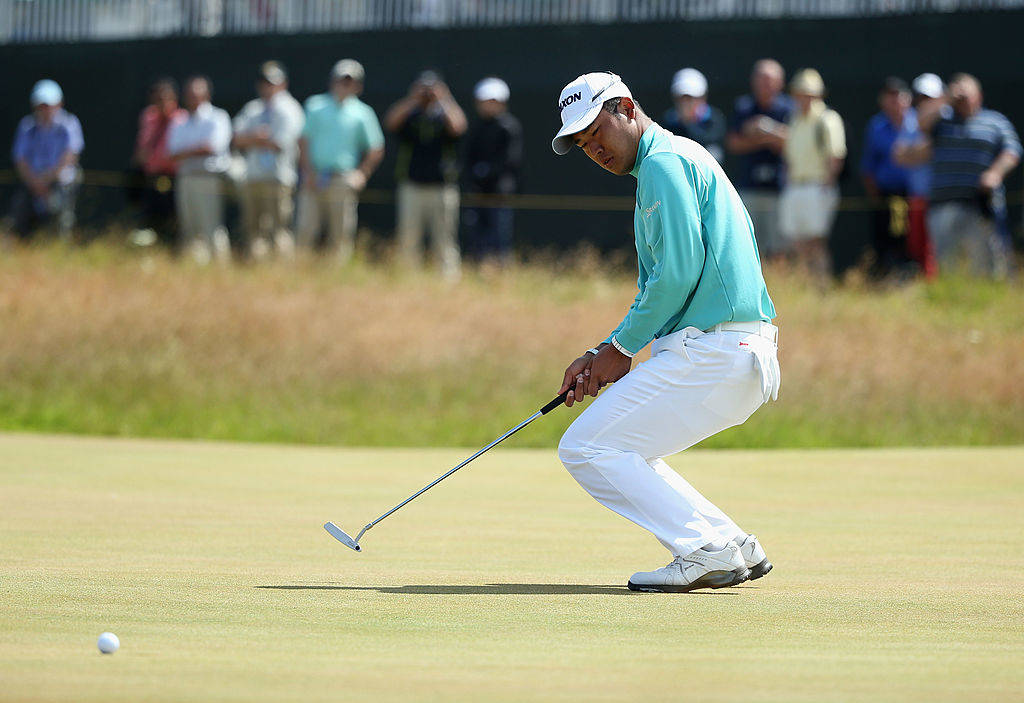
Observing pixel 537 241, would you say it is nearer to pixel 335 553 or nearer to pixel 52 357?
pixel 52 357

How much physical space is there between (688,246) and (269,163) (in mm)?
12872

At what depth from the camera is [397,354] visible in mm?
15891

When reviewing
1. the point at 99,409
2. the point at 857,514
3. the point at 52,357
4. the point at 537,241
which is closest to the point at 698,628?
the point at 857,514

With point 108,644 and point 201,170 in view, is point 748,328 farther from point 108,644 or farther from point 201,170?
point 201,170

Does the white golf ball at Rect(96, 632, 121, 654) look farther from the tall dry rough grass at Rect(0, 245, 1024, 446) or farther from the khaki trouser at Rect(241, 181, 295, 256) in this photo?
the khaki trouser at Rect(241, 181, 295, 256)

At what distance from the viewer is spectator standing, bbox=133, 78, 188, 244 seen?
65.0 ft

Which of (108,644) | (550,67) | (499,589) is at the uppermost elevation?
(550,67)

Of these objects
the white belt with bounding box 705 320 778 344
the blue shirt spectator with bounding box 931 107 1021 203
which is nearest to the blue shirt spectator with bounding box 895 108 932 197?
the blue shirt spectator with bounding box 931 107 1021 203

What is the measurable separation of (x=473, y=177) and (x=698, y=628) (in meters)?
13.6

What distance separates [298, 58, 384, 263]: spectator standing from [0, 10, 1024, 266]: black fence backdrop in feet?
14.0

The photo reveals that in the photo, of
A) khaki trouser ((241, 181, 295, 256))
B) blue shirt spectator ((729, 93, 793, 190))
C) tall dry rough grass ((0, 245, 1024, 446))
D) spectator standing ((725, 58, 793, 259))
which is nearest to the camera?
tall dry rough grass ((0, 245, 1024, 446))

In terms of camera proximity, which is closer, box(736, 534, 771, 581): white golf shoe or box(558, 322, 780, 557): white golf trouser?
box(558, 322, 780, 557): white golf trouser

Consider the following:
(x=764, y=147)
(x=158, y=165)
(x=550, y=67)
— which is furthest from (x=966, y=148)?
(x=158, y=165)

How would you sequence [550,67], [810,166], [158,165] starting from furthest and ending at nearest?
[550,67] → [158,165] → [810,166]
